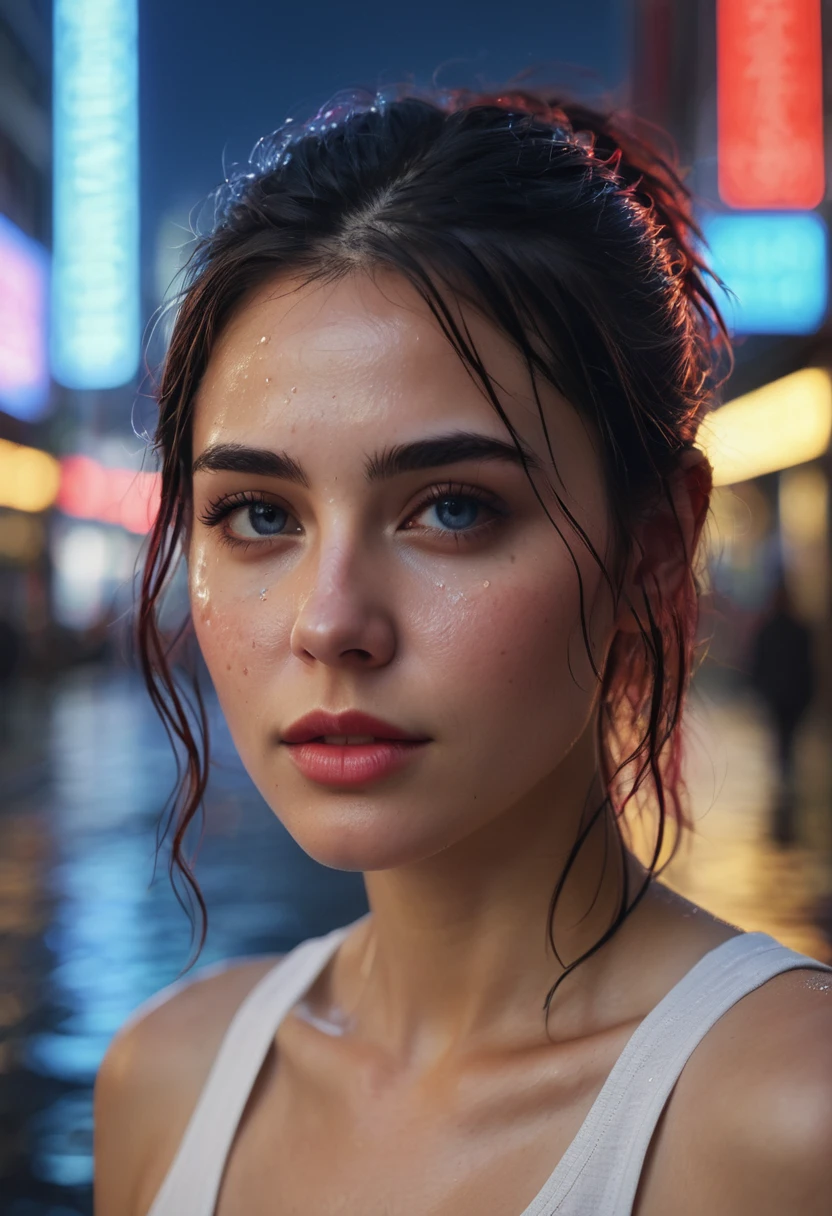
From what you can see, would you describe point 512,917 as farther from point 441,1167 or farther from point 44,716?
point 44,716

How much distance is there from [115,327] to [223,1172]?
2136 centimetres

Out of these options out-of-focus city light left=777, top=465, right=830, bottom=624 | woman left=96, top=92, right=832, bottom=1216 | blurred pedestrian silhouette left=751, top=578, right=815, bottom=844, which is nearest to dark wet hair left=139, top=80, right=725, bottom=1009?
woman left=96, top=92, right=832, bottom=1216

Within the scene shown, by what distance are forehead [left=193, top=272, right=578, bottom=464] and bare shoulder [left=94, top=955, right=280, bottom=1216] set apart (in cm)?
82

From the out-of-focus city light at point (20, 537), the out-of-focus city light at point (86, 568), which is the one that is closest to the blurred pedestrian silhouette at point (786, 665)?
the out-of-focus city light at point (20, 537)

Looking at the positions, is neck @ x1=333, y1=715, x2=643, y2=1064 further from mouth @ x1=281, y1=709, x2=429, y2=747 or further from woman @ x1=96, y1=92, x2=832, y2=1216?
mouth @ x1=281, y1=709, x2=429, y2=747

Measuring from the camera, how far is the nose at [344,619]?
1.28m

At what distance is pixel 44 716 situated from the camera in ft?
53.6

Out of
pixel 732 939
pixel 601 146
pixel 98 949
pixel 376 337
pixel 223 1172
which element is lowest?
pixel 98 949

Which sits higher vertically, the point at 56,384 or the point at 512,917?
the point at 56,384

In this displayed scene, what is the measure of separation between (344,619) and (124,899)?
533cm

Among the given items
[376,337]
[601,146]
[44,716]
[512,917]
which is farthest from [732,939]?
[44,716]

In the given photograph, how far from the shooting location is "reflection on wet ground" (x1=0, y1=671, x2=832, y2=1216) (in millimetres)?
3844

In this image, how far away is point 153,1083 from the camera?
1692 mm

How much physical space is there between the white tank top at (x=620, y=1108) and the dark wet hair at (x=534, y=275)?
0.48 ft
